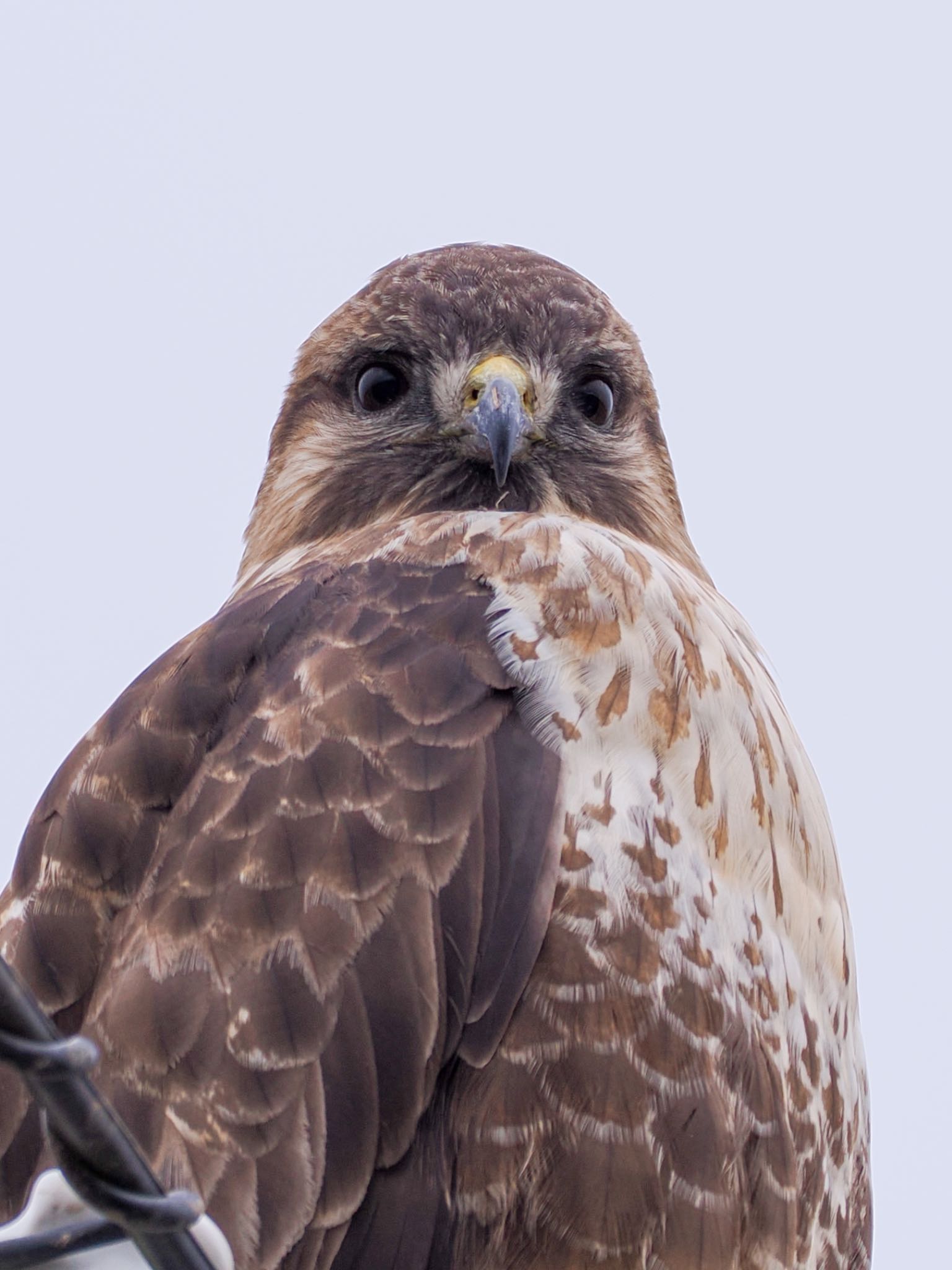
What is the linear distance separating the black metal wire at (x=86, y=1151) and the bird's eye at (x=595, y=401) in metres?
3.25

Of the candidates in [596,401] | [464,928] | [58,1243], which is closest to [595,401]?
[596,401]

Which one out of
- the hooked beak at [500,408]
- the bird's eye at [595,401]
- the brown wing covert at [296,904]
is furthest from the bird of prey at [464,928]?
the bird's eye at [595,401]

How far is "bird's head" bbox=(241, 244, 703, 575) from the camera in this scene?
4117 mm

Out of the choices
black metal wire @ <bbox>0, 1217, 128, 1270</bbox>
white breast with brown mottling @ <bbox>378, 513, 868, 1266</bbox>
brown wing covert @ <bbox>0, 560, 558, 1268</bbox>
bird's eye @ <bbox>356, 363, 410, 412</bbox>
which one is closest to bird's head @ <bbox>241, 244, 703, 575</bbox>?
bird's eye @ <bbox>356, 363, 410, 412</bbox>

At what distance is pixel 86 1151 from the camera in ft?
4.07

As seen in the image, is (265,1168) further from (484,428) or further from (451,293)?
(451,293)

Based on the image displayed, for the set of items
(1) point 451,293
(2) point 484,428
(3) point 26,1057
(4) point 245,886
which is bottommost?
(4) point 245,886

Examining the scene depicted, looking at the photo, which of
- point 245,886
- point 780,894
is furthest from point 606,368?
point 245,886

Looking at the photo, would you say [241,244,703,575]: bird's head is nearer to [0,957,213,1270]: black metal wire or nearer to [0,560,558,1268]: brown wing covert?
[0,560,558,1268]: brown wing covert

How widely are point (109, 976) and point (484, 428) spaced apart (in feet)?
5.58

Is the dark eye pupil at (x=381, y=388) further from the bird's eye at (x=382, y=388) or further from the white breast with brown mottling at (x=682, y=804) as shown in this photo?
the white breast with brown mottling at (x=682, y=804)

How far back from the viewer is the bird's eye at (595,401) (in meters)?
4.37

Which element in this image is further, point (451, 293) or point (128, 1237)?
point (451, 293)

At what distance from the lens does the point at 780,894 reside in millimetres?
3098
